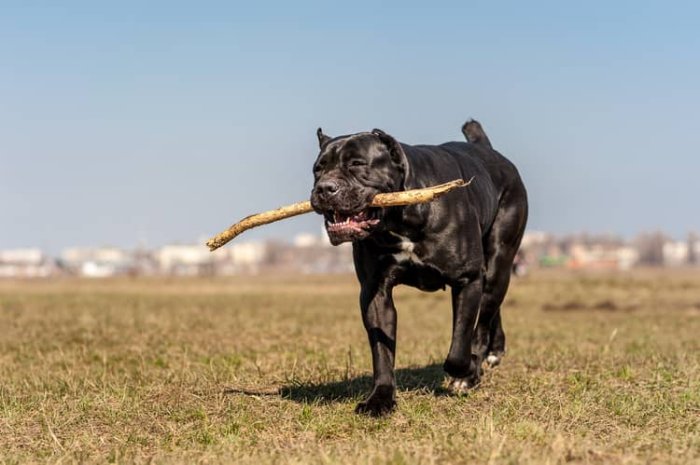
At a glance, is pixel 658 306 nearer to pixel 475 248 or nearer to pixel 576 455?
pixel 475 248

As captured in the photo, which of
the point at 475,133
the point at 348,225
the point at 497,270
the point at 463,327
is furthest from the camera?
the point at 475,133

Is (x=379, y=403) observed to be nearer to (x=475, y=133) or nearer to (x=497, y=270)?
(x=497, y=270)

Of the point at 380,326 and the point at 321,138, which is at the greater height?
the point at 321,138

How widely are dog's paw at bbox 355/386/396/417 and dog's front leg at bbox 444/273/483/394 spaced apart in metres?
0.62

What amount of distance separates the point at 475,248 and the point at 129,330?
8.57 metres

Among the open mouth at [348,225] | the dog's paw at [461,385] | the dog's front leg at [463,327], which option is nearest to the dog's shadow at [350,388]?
the dog's paw at [461,385]

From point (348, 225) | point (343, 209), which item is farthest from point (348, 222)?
point (343, 209)

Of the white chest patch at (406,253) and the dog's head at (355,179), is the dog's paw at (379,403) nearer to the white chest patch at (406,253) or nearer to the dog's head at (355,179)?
the white chest patch at (406,253)

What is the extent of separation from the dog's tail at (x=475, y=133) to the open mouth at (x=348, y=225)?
324cm

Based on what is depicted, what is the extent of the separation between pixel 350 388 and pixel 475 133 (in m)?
3.17

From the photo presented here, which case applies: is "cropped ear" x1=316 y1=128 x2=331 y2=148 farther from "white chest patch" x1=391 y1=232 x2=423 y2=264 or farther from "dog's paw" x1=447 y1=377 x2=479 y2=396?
"dog's paw" x1=447 y1=377 x2=479 y2=396

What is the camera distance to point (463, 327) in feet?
23.1

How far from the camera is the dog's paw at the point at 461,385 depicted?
7320 millimetres

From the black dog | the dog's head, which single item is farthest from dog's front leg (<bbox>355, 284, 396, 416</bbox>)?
the dog's head
